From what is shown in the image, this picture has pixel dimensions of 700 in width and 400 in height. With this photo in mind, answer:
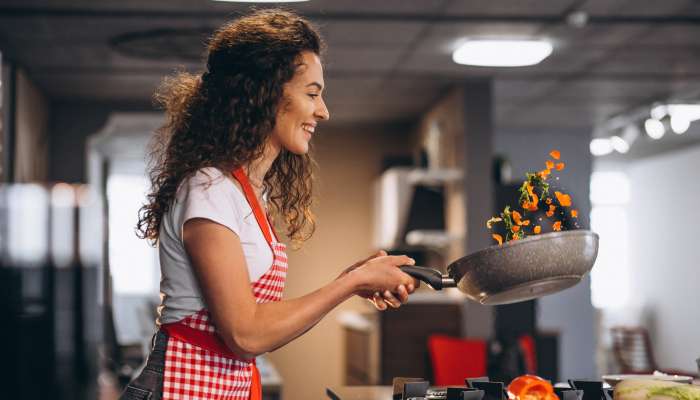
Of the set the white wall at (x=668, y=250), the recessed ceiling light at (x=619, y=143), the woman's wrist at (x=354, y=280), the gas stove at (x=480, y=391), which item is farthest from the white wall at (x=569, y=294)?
the woman's wrist at (x=354, y=280)

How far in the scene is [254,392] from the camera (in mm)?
1727

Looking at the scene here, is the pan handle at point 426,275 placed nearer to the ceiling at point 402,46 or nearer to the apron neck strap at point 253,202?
the apron neck strap at point 253,202

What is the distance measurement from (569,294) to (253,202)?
309 inches

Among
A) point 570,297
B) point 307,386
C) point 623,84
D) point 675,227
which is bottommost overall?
point 307,386

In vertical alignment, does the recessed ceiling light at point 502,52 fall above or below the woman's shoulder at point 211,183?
above

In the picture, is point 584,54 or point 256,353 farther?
point 584,54

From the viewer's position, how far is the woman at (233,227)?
1.54 meters

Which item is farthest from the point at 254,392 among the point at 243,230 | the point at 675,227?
the point at 675,227

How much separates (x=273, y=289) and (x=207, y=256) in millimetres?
182

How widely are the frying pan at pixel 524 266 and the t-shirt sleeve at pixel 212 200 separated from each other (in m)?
0.32

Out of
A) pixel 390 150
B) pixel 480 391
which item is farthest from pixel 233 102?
pixel 390 150

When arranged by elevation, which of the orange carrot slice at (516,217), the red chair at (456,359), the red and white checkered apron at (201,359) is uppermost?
the orange carrot slice at (516,217)

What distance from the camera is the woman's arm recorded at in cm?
152

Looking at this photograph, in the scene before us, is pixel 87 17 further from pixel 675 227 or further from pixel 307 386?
pixel 675 227
